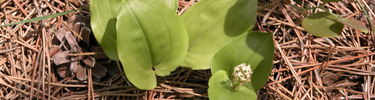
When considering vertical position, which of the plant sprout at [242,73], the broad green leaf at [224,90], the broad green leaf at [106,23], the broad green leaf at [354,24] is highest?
the broad green leaf at [106,23]

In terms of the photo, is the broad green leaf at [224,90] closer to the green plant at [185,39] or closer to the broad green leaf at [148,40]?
the green plant at [185,39]

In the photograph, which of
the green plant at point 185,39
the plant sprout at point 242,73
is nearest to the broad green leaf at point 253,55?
the green plant at point 185,39

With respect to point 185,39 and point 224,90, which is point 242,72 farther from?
→ point 185,39

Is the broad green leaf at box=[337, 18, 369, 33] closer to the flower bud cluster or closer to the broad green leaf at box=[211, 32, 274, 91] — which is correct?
the broad green leaf at box=[211, 32, 274, 91]

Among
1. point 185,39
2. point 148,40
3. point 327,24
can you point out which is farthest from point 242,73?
point 327,24

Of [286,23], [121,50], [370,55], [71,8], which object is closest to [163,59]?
[121,50]

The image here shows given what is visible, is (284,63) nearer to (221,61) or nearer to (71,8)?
(221,61)

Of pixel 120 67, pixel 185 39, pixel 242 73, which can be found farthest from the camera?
pixel 120 67

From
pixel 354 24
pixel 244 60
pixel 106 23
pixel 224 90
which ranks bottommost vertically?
pixel 224 90
